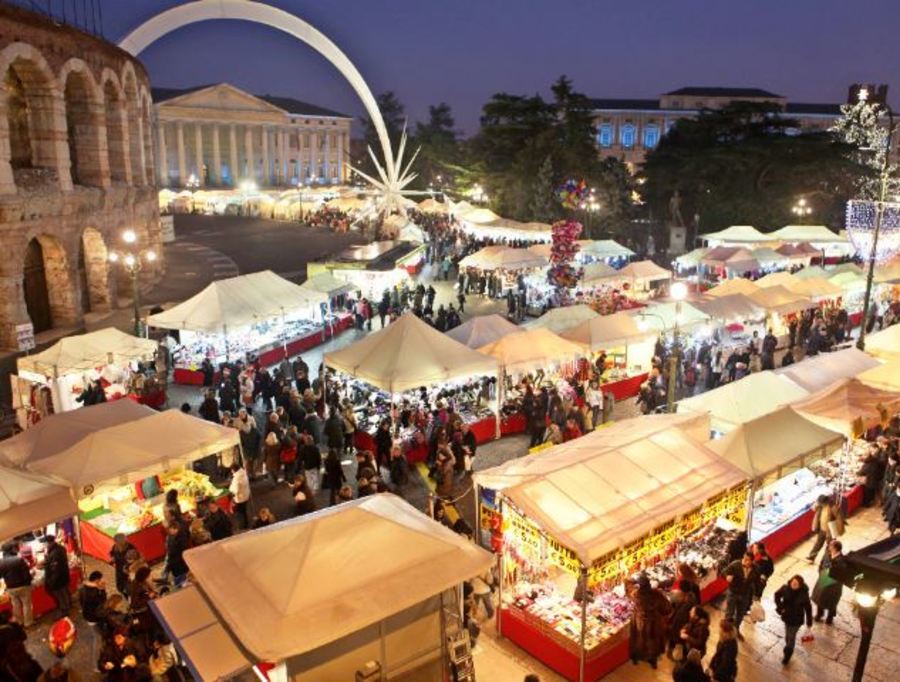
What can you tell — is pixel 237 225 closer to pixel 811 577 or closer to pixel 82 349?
pixel 82 349

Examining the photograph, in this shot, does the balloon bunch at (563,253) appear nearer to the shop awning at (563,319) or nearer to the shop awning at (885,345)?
the shop awning at (563,319)

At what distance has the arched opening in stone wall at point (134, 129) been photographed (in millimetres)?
27219

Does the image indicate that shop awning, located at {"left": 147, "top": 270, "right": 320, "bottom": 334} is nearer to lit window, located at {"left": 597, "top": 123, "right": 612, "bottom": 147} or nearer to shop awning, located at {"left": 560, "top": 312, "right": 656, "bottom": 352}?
shop awning, located at {"left": 560, "top": 312, "right": 656, "bottom": 352}

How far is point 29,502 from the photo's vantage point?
952 centimetres

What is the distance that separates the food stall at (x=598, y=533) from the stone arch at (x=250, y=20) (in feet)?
127

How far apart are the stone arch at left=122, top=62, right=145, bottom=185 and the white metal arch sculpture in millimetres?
15546

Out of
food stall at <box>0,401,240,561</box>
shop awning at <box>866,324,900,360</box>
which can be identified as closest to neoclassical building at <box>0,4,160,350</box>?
food stall at <box>0,401,240,561</box>

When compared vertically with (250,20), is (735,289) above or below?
below

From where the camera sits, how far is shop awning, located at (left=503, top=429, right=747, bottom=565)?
8281mm

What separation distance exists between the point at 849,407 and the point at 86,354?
1497 centimetres

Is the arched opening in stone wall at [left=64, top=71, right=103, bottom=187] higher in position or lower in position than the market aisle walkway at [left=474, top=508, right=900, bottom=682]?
higher

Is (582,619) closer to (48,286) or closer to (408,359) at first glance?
(408,359)

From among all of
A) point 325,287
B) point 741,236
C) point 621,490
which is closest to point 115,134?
point 325,287

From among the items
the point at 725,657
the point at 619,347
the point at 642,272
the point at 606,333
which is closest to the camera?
the point at 725,657
